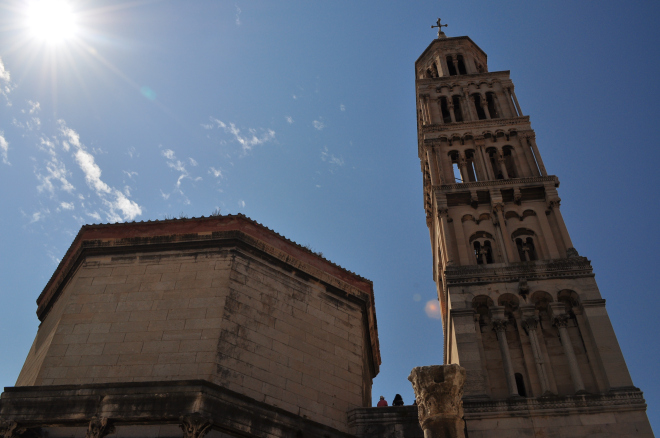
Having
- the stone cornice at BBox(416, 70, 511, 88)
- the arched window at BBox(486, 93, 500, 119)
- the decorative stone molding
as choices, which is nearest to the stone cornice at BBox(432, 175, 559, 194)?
the decorative stone molding

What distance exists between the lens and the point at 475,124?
85.5 feet

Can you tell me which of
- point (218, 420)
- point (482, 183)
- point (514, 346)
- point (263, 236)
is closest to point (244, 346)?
point (218, 420)

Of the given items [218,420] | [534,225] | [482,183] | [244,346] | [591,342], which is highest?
[482,183]

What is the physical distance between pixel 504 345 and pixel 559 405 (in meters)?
2.57

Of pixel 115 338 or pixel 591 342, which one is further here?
pixel 591 342

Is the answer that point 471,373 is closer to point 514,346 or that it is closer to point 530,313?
point 514,346

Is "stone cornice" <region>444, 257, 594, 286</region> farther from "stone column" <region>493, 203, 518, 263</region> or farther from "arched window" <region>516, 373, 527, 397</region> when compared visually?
"arched window" <region>516, 373, 527, 397</region>

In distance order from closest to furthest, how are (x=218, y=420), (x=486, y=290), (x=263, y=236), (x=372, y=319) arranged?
(x=218, y=420), (x=263, y=236), (x=486, y=290), (x=372, y=319)

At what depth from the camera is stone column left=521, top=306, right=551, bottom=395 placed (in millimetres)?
15664

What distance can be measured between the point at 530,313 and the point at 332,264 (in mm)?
6662

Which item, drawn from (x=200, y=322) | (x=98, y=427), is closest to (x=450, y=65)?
(x=200, y=322)

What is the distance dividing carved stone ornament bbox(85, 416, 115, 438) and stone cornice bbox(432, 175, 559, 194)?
1517 centimetres

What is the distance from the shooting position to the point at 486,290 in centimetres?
1831

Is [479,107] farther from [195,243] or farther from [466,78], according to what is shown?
[195,243]
